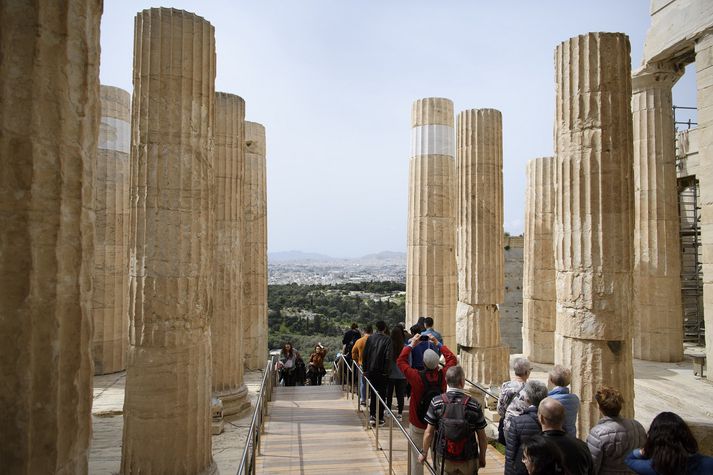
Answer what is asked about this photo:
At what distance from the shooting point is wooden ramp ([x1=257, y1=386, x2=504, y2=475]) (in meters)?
7.84

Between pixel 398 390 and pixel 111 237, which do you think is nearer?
pixel 398 390

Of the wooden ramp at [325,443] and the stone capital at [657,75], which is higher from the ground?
the stone capital at [657,75]

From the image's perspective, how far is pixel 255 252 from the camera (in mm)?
16766

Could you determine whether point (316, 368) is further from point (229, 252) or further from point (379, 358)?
point (379, 358)

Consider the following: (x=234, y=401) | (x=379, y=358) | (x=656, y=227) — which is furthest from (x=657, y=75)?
(x=234, y=401)

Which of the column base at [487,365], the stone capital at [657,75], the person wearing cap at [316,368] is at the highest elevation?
the stone capital at [657,75]

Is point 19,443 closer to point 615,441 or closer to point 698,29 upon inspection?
point 615,441

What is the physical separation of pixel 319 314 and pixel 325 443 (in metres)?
41.7

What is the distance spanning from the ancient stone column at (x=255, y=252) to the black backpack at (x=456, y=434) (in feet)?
38.2

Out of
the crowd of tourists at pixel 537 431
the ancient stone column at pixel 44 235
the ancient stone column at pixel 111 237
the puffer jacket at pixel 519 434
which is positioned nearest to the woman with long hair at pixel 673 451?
the crowd of tourists at pixel 537 431

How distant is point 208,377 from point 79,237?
4.78m

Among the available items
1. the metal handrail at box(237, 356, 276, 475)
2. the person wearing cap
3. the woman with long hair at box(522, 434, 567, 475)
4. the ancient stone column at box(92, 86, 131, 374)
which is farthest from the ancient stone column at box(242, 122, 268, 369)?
A: the woman with long hair at box(522, 434, 567, 475)

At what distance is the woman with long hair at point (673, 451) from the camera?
3773mm

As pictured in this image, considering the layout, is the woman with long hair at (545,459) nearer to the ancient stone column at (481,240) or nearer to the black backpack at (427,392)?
the black backpack at (427,392)
